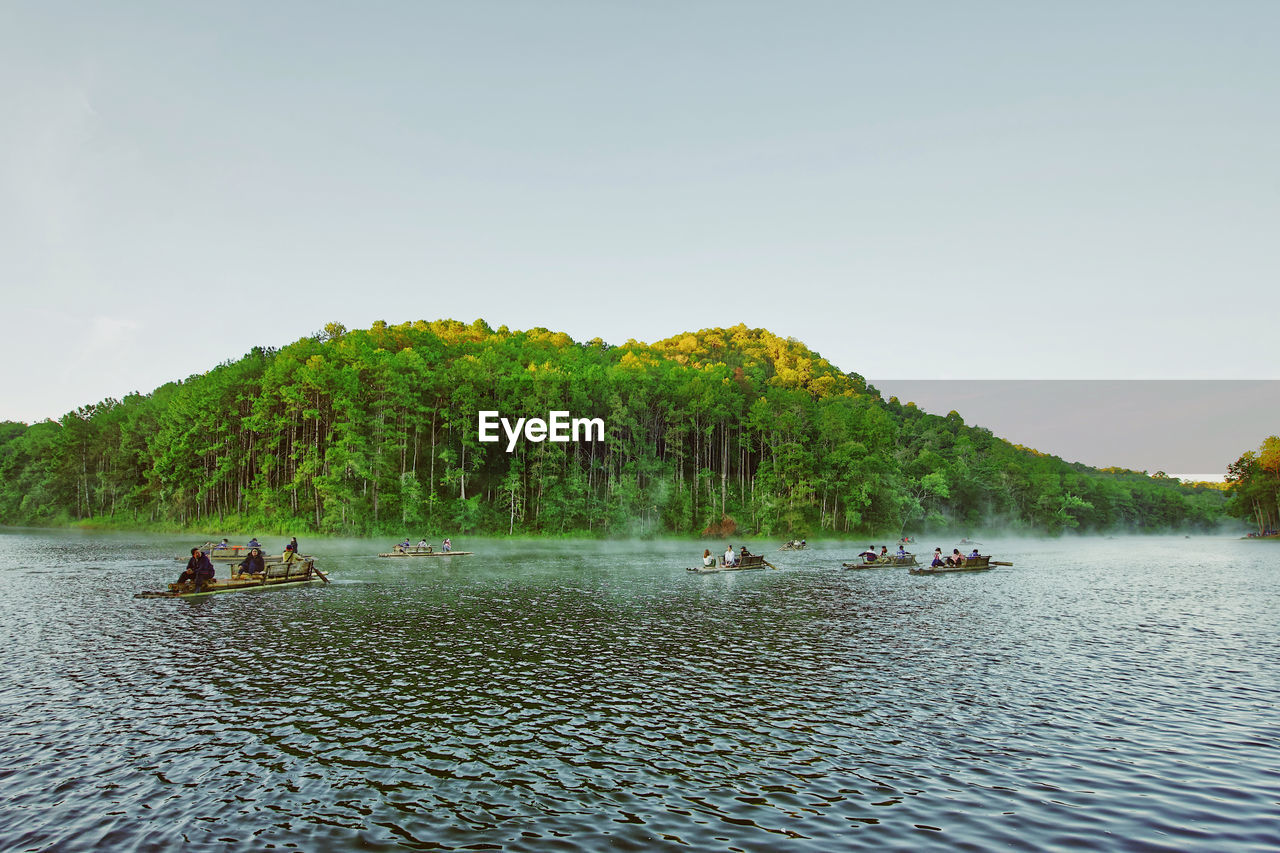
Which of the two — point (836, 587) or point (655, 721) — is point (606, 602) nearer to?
point (836, 587)

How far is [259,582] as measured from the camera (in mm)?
43469

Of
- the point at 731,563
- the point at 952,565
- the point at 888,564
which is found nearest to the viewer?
the point at 731,563

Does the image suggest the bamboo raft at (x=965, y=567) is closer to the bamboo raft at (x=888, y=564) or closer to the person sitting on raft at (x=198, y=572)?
the bamboo raft at (x=888, y=564)

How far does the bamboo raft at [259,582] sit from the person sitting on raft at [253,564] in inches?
14.2

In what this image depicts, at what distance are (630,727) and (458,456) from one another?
8873 cm

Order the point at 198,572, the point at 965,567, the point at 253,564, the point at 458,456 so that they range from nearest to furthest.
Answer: the point at 198,572
the point at 253,564
the point at 965,567
the point at 458,456

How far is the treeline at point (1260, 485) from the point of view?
133875mm

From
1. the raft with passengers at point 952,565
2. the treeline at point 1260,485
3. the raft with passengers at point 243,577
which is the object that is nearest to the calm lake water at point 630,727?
the raft with passengers at point 243,577

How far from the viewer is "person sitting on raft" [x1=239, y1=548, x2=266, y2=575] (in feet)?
145

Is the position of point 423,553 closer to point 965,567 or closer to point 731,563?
point 731,563

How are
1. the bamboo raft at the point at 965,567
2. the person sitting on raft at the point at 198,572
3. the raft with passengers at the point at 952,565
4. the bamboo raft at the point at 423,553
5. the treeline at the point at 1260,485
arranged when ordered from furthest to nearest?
the treeline at the point at 1260,485
the bamboo raft at the point at 423,553
the raft with passengers at the point at 952,565
the bamboo raft at the point at 965,567
the person sitting on raft at the point at 198,572

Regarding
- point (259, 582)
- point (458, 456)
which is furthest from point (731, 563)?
point (458, 456)

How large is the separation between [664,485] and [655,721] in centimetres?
8845

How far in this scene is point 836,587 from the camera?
46156 mm
